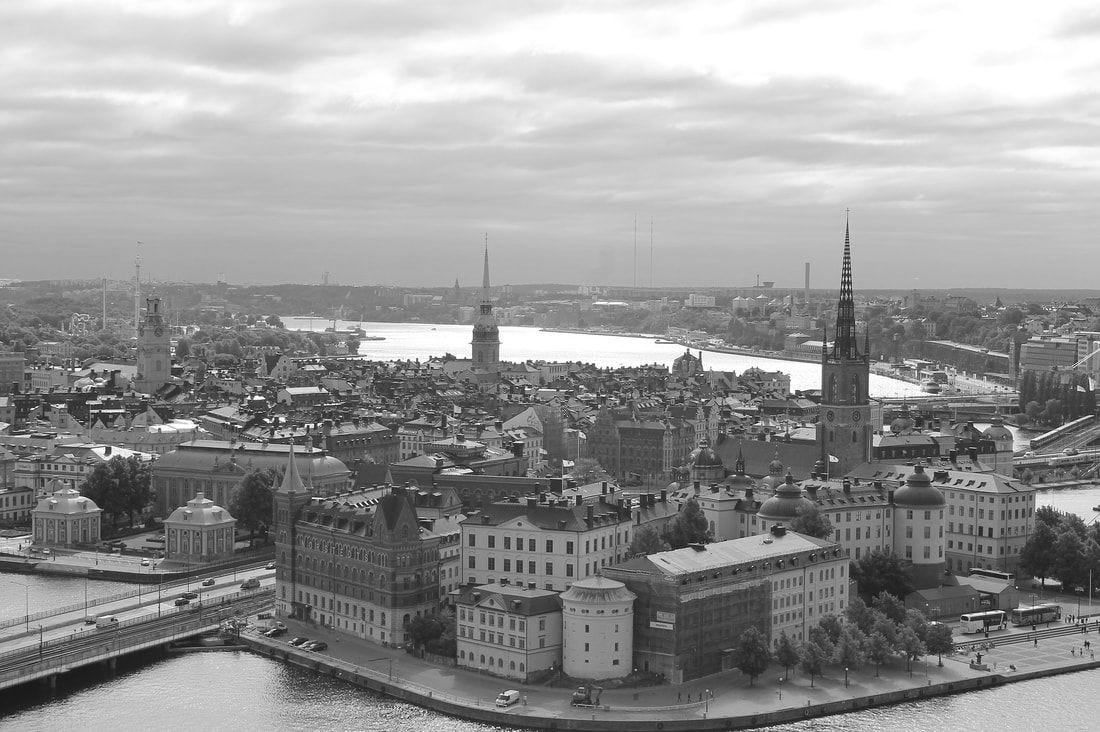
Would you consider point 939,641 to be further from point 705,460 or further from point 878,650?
point 705,460

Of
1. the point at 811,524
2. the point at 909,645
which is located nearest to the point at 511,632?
the point at 909,645

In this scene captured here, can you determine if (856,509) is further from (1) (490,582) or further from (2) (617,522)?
(1) (490,582)

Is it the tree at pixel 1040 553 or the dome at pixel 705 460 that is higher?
the dome at pixel 705 460

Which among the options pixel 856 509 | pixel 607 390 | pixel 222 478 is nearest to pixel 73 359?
pixel 607 390

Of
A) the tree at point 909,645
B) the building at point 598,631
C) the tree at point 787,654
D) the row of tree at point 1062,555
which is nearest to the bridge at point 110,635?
the building at point 598,631

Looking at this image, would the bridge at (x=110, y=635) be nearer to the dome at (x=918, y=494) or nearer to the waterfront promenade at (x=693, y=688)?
the waterfront promenade at (x=693, y=688)

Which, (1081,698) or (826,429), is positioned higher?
(826,429)
